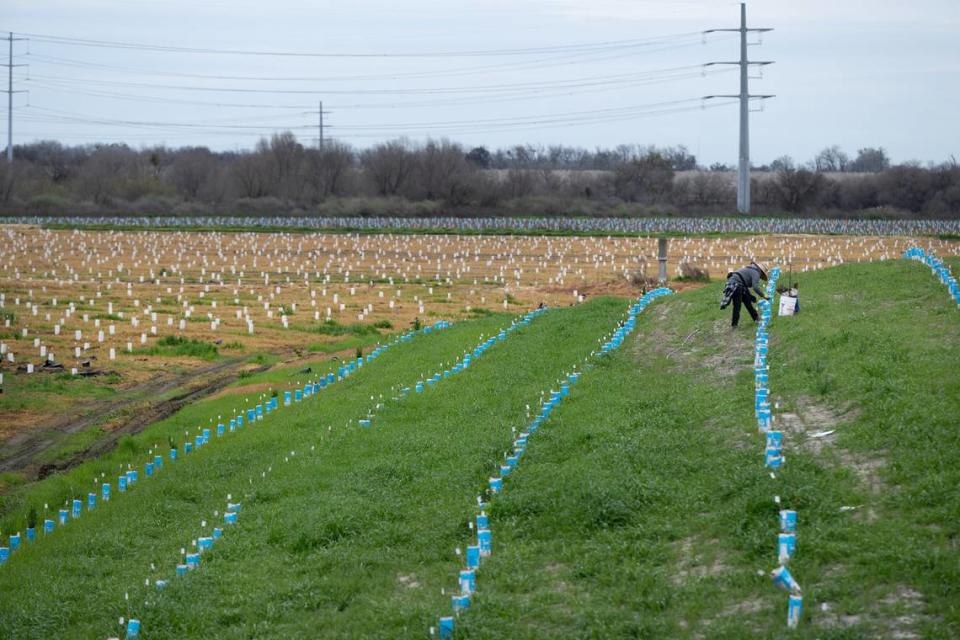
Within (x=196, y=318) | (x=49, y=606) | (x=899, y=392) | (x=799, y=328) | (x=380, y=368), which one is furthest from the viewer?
(x=196, y=318)

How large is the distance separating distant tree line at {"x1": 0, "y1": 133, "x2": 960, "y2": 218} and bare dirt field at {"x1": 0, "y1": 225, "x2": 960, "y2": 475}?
3056 cm

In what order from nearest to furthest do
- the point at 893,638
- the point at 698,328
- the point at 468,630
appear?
the point at 893,638 < the point at 468,630 < the point at 698,328

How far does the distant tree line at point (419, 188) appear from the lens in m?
115

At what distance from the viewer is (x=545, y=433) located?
54.1ft

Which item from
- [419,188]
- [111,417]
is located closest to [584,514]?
[111,417]

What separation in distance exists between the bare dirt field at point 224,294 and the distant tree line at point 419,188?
30560 mm

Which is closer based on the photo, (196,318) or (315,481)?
(315,481)

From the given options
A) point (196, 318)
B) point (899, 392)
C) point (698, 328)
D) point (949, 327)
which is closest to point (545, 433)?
point (899, 392)

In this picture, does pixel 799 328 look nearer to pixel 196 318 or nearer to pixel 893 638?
pixel 893 638

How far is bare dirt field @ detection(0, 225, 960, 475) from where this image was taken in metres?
27.0

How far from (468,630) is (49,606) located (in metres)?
4.62

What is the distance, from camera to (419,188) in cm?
12838

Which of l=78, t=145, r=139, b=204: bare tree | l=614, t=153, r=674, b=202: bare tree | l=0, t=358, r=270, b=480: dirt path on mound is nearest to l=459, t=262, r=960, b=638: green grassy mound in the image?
l=0, t=358, r=270, b=480: dirt path on mound

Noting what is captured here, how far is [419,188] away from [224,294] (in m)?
81.6
